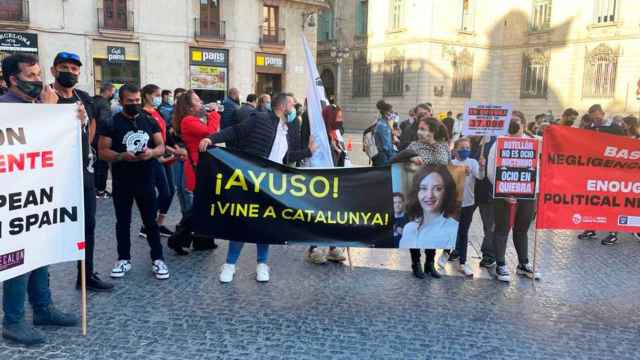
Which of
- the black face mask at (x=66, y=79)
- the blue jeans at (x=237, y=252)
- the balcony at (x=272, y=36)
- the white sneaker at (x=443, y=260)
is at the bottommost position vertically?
the white sneaker at (x=443, y=260)

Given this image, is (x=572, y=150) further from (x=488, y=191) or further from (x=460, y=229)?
(x=460, y=229)

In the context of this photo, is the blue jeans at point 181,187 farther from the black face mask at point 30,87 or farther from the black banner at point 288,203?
the black face mask at point 30,87

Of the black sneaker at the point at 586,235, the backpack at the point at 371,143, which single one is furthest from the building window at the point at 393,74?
the black sneaker at the point at 586,235

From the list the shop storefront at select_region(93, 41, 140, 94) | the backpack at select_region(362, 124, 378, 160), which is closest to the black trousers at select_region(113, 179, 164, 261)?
the backpack at select_region(362, 124, 378, 160)

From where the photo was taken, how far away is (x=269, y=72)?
1112 inches

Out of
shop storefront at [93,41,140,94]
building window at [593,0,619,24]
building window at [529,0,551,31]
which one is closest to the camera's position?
shop storefront at [93,41,140,94]

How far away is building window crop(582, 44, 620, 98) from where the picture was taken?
3076 centimetres

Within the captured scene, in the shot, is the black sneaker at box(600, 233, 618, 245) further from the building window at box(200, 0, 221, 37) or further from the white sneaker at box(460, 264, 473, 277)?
the building window at box(200, 0, 221, 37)

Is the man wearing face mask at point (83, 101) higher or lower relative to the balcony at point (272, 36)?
lower

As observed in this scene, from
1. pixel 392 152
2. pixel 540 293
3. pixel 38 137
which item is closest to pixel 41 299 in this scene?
pixel 38 137

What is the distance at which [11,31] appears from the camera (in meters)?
22.2

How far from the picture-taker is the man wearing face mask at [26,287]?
3.78 m

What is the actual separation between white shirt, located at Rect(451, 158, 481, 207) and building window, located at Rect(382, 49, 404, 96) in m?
30.0

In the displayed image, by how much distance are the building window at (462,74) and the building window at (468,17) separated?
5.17 feet
